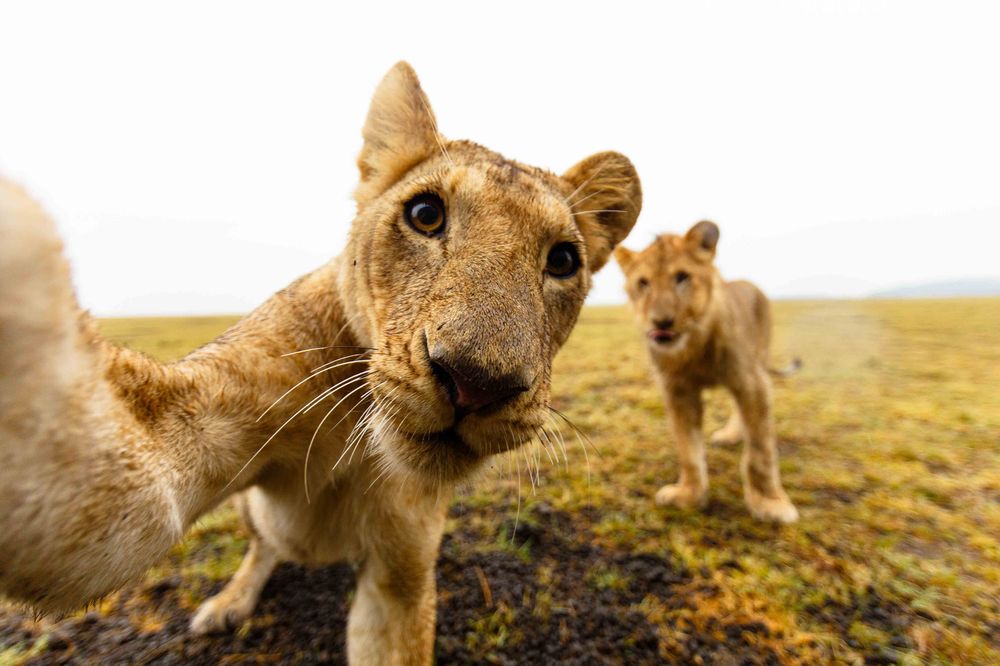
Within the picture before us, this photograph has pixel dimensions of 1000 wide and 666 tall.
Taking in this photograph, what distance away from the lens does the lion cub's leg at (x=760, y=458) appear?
4.21 metres

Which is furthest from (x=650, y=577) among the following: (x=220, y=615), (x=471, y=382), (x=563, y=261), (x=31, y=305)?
(x=31, y=305)

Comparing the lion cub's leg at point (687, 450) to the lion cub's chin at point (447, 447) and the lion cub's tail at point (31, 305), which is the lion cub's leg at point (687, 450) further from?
the lion cub's tail at point (31, 305)

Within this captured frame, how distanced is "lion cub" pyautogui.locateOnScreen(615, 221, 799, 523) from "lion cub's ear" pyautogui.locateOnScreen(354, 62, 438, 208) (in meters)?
2.80

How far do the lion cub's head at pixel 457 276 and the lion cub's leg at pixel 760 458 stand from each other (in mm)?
2429

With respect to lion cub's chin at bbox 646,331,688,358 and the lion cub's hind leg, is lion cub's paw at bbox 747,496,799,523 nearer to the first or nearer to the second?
lion cub's chin at bbox 646,331,688,358

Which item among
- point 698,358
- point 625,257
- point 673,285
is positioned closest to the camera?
point 698,358

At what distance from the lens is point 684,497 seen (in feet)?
14.4

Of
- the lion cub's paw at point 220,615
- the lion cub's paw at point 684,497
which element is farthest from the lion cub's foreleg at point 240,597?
the lion cub's paw at point 684,497

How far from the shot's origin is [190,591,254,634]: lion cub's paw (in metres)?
2.80

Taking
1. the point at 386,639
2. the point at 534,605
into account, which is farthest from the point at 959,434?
the point at 386,639

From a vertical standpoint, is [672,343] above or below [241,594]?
above

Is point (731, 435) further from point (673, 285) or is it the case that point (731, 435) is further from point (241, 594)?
point (241, 594)

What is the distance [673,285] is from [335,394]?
3.49 metres

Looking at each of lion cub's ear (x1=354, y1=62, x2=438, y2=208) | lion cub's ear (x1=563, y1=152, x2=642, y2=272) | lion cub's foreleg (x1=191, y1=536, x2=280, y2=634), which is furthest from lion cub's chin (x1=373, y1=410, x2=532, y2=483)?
lion cub's foreleg (x1=191, y1=536, x2=280, y2=634)
